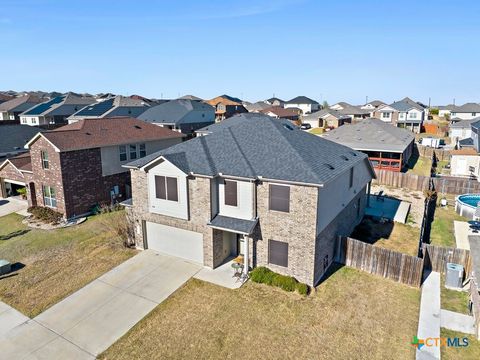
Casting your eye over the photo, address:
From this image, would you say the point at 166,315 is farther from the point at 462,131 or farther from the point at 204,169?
the point at 462,131

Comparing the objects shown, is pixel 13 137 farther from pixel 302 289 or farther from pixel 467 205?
pixel 467 205

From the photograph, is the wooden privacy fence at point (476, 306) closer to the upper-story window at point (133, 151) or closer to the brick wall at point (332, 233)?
the brick wall at point (332, 233)

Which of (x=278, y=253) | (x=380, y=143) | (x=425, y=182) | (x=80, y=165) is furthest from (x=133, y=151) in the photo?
(x=425, y=182)

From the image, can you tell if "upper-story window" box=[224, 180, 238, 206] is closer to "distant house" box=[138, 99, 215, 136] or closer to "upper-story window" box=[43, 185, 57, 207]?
"upper-story window" box=[43, 185, 57, 207]

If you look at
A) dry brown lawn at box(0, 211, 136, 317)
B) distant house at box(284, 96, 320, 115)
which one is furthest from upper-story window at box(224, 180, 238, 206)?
distant house at box(284, 96, 320, 115)

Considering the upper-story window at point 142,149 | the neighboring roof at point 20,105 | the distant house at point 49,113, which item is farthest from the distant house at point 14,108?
the upper-story window at point 142,149
